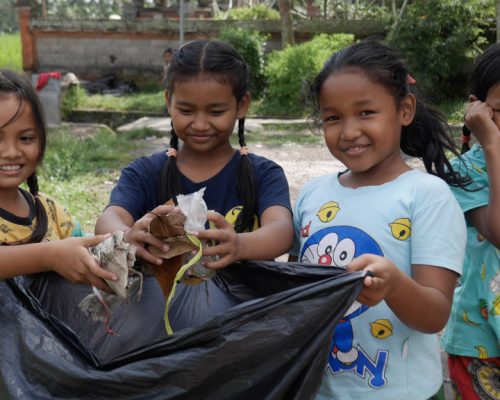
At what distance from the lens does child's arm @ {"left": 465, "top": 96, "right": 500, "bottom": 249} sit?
1.67 m

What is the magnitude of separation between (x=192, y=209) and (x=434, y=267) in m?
0.57

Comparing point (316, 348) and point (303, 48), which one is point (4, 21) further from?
point (316, 348)

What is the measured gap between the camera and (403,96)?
1.66 m

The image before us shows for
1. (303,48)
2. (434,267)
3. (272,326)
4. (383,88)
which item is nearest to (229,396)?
(272,326)

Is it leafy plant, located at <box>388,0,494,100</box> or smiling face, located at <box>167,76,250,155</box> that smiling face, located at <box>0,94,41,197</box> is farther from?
leafy plant, located at <box>388,0,494,100</box>

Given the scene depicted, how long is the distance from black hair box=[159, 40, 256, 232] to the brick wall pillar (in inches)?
608

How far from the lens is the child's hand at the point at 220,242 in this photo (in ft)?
4.50

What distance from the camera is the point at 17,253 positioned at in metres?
1.48

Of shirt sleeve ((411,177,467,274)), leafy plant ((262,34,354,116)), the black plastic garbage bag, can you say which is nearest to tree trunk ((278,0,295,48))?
leafy plant ((262,34,354,116))

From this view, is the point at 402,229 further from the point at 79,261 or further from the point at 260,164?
the point at 79,261

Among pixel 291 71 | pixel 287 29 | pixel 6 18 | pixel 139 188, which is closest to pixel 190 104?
A: pixel 139 188

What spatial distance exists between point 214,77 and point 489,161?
76cm

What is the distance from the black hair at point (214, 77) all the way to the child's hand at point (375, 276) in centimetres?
56

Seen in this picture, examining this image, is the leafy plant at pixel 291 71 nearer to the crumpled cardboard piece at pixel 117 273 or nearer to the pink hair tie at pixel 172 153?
the pink hair tie at pixel 172 153
